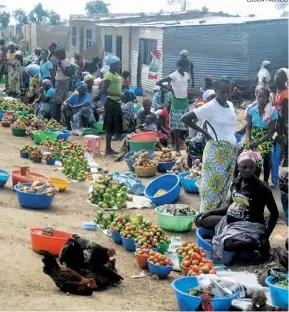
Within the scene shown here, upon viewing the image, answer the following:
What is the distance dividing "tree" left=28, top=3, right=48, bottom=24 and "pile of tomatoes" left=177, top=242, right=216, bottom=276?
57.0 metres

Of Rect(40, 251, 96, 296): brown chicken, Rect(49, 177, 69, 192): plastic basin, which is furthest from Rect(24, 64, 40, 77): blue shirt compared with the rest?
Rect(40, 251, 96, 296): brown chicken

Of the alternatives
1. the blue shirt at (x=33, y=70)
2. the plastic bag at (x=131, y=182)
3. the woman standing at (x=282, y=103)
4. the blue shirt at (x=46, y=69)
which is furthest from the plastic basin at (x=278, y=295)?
the blue shirt at (x=33, y=70)

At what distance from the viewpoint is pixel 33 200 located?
804cm

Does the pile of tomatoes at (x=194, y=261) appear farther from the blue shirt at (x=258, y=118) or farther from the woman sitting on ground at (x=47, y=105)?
the woman sitting on ground at (x=47, y=105)

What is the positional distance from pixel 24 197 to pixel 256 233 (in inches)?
129

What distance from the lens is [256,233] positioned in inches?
237

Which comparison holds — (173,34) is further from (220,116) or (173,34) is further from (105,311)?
(105,311)

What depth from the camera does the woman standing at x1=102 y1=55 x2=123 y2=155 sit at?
1136cm

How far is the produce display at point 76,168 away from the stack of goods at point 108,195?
110 cm

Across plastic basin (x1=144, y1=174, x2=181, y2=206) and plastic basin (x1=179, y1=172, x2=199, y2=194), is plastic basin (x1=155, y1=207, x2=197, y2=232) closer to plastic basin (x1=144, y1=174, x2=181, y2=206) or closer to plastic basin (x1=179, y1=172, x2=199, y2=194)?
plastic basin (x1=144, y1=174, x2=181, y2=206)

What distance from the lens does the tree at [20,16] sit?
2367 inches

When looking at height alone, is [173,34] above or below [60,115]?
above

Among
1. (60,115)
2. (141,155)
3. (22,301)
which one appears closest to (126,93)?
(60,115)

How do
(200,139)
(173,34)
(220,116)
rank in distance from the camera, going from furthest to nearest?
(173,34) < (200,139) < (220,116)
